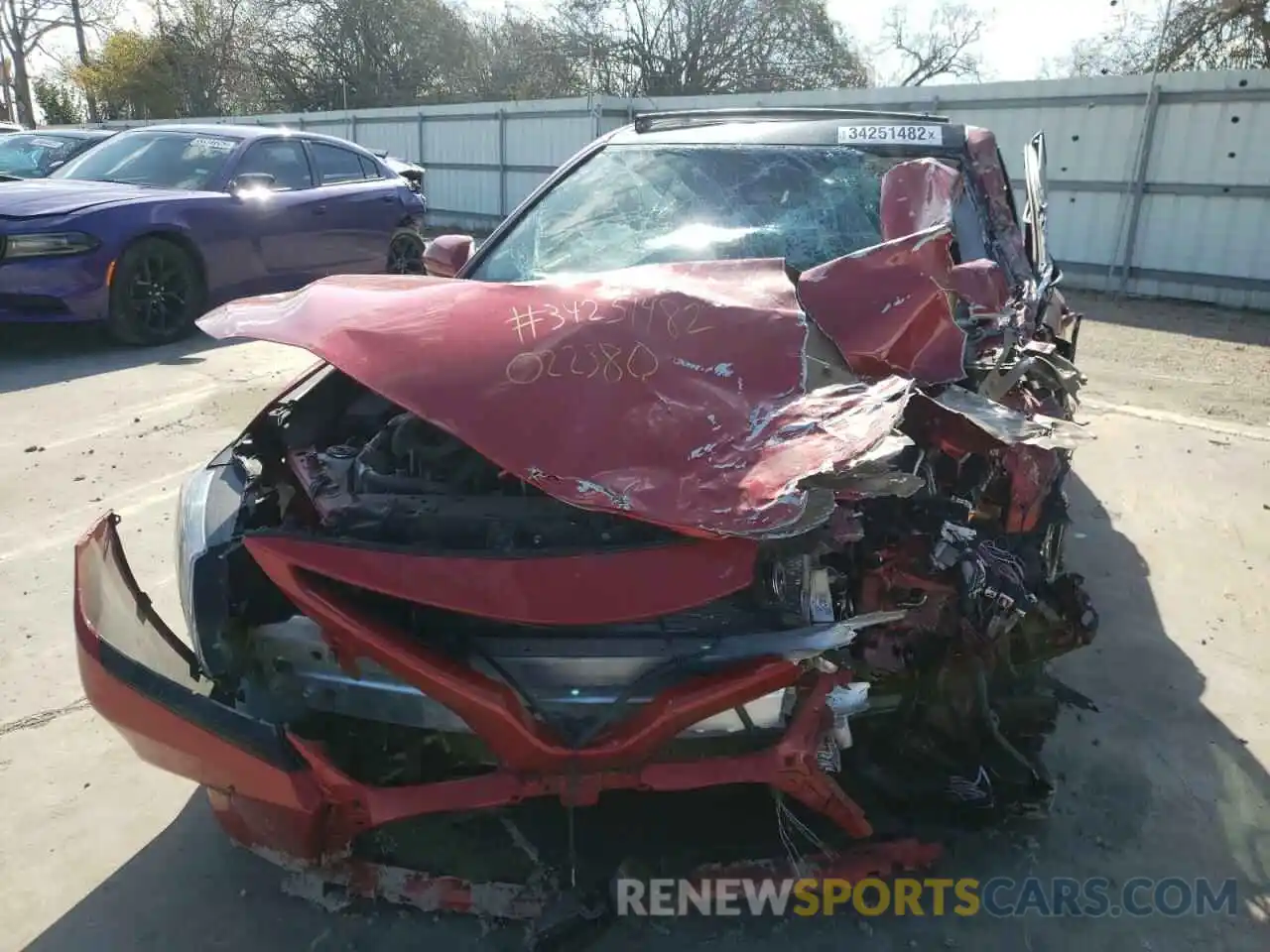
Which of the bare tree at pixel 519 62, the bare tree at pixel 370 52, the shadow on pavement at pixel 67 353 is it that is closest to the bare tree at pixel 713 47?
the bare tree at pixel 519 62

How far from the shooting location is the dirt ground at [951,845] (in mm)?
2014

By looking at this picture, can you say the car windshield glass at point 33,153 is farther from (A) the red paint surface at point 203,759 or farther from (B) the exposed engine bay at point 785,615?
(A) the red paint surface at point 203,759

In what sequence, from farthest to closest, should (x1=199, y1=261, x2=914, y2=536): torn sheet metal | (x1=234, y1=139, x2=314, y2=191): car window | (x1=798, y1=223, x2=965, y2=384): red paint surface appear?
(x1=234, y1=139, x2=314, y2=191): car window, (x1=798, y1=223, x2=965, y2=384): red paint surface, (x1=199, y1=261, x2=914, y2=536): torn sheet metal

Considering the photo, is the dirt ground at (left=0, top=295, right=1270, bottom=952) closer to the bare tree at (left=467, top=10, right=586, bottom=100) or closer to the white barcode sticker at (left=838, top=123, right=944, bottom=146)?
the white barcode sticker at (left=838, top=123, right=944, bottom=146)

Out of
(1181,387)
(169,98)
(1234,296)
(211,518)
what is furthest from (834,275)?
(169,98)

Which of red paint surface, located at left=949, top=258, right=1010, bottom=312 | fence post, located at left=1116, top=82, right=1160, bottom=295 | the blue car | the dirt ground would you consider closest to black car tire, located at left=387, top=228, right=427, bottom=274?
the blue car

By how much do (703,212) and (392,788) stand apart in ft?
7.09

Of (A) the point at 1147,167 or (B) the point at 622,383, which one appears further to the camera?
(A) the point at 1147,167

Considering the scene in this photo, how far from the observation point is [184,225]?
6.84 m

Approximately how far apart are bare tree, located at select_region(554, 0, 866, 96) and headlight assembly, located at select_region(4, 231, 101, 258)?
19.7 m

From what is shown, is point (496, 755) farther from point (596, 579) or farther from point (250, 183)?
point (250, 183)

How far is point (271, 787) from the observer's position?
5.91ft

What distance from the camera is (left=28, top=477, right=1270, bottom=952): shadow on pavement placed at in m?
1.98

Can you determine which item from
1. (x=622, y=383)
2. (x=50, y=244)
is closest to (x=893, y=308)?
(x=622, y=383)
